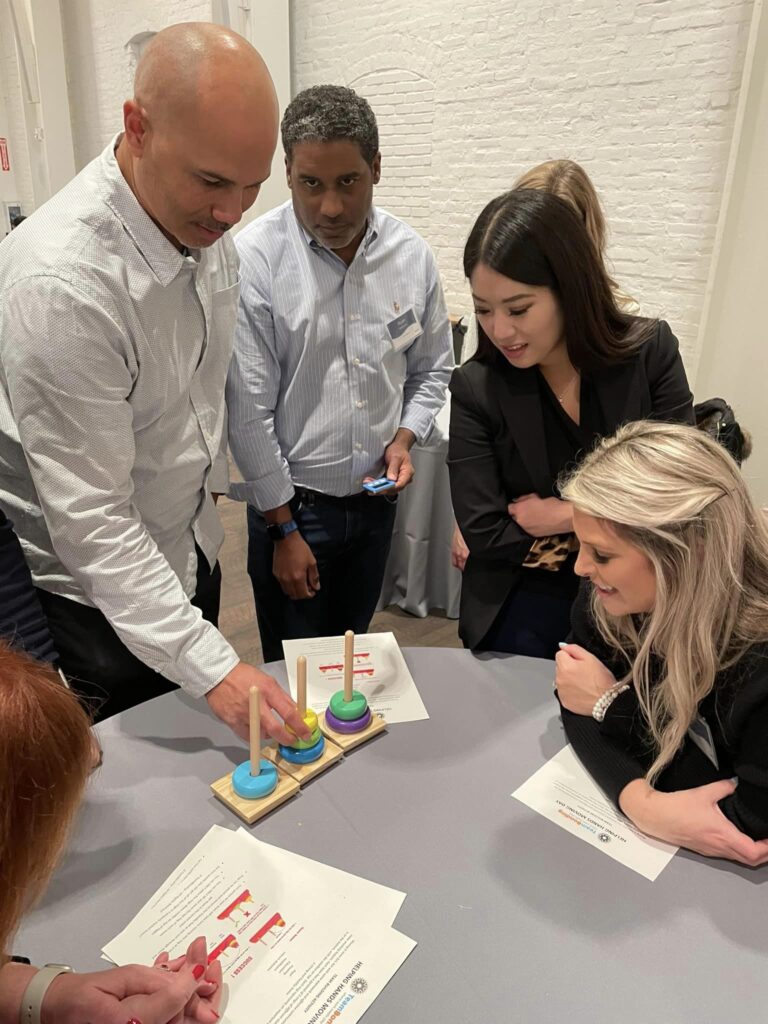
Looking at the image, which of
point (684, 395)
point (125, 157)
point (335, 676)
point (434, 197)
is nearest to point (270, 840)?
point (335, 676)

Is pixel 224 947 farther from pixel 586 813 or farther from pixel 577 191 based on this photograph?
pixel 577 191

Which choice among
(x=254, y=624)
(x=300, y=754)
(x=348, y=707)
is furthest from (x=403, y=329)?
(x=254, y=624)

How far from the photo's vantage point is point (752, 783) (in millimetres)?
1020

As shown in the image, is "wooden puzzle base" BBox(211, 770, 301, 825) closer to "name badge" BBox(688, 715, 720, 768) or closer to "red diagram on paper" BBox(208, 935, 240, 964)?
"red diagram on paper" BBox(208, 935, 240, 964)

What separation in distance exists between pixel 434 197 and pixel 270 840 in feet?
13.9

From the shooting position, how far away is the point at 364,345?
1.86 metres

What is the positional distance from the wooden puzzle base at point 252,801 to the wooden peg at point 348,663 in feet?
0.60

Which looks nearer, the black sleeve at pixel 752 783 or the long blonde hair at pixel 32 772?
the long blonde hair at pixel 32 772

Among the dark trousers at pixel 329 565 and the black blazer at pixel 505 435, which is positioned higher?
the black blazer at pixel 505 435

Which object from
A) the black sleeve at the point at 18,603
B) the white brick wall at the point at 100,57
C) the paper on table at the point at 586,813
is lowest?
the paper on table at the point at 586,813

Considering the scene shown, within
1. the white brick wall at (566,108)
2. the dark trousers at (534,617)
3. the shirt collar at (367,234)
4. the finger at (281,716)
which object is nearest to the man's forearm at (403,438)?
the shirt collar at (367,234)

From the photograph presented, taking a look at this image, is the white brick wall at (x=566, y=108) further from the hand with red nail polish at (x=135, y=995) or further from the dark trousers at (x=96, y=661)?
the hand with red nail polish at (x=135, y=995)

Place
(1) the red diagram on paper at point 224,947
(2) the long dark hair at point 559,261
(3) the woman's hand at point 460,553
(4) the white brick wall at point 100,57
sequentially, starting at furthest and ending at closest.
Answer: (4) the white brick wall at point 100,57
(3) the woman's hand at point 460,553
(2) the long dark hair at point 559,261
(1) the red diagram on paper at point 224,947

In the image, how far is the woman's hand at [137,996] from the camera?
2.59 feet
